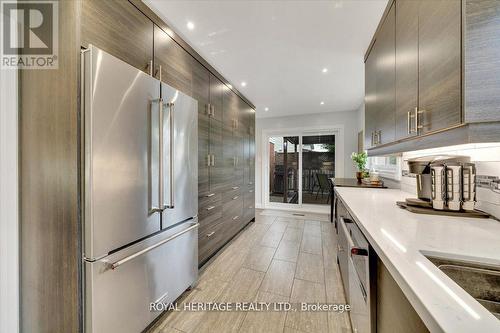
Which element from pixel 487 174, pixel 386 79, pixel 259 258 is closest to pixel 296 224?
pixel 259 258

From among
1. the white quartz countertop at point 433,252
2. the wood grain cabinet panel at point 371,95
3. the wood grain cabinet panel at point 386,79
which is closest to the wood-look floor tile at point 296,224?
the wood grain cabinet panel at point 371,95

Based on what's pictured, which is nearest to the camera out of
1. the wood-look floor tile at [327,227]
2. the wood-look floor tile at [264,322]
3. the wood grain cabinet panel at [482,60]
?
the wood grain cabinet panel at [482,60]

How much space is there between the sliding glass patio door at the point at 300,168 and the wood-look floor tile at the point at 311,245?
6.74 ft

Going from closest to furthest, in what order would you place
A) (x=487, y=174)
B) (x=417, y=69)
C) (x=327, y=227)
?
(x=487, y=174)
(x=417, y=69)
(x=327, y=227)

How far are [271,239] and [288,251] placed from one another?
1.54 feet

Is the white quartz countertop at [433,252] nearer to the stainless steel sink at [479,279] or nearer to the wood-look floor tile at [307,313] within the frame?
the stainless steel sink at [479,279]

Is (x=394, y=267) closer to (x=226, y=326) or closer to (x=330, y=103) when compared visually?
(x=226, y=326)

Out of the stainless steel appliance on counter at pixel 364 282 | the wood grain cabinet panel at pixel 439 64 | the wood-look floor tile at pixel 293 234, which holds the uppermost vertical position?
the wood grain cabinet panel at pixel 439 64

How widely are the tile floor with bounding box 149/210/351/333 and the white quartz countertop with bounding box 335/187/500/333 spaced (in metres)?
1.03

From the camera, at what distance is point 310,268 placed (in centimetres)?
230

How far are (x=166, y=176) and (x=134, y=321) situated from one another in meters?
0.97

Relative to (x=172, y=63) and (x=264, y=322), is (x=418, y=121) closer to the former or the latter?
(x=264, y=322)

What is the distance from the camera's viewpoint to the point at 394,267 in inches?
24.9

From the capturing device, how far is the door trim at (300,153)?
4.87 metres
